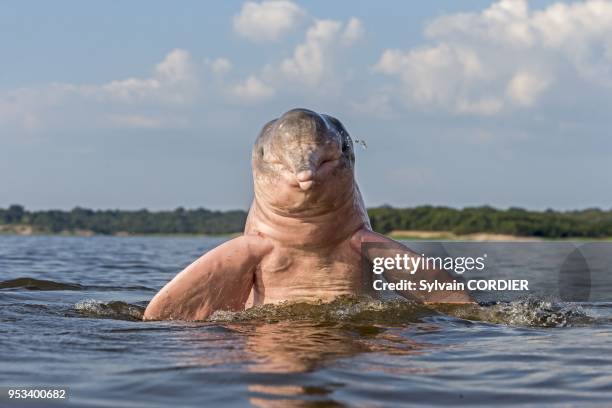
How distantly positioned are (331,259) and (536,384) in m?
3.69

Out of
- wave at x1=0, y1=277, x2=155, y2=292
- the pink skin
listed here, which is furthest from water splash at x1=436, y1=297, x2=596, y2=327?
wave at x1=0, y1=277, x2=155, y2=292

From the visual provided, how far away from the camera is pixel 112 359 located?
233 inches

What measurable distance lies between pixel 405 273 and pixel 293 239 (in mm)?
1196

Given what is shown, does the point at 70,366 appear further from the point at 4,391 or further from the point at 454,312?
the point at 454,312

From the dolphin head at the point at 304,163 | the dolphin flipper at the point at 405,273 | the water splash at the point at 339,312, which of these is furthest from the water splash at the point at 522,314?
the dolphin head at the point at 304,163

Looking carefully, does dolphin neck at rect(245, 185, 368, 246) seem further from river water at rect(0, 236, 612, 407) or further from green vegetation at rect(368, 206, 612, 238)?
green vegetation at rect(368, 206, 612, 238)

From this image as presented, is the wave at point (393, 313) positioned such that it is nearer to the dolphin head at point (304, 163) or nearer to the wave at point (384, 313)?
the wave at point (384, 313)

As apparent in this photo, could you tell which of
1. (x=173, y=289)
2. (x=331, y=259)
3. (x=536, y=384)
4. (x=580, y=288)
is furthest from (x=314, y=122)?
(x=580, y=288)

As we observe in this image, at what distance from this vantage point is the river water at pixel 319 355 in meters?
4.90

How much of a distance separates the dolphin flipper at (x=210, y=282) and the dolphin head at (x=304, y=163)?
1.85ft

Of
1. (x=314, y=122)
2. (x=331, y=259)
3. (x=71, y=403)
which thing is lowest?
(x=71, y=403)

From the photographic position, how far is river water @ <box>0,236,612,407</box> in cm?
490

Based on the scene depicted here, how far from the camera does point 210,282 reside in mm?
8539

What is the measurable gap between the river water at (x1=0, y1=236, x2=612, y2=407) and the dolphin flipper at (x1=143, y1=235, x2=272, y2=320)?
0.77 ft
